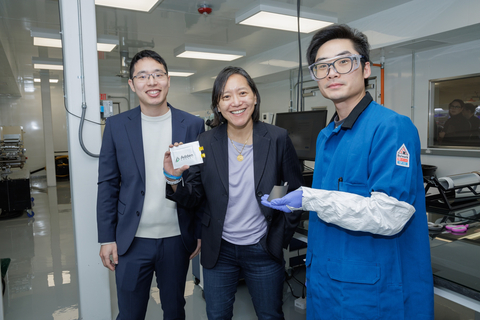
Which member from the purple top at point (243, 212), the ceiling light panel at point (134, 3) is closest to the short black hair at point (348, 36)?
the purple top at point (243, 212)

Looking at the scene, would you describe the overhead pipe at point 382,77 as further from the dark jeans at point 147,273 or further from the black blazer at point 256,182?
the dark jeans at point 147,273

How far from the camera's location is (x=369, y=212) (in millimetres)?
939

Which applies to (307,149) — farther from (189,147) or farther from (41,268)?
(41,268)

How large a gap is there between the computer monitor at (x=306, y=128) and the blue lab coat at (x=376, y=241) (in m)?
1.55

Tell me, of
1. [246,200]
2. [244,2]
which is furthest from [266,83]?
[246,200]

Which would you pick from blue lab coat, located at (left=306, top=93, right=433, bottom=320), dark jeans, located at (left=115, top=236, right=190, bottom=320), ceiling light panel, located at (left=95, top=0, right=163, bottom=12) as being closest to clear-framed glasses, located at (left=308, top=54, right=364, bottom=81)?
blue lab coat, located at (left=306, top=93, right=433, bottom=320)

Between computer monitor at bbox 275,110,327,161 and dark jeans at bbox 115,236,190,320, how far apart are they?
4.75 ft

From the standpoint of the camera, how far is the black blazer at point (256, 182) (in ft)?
4.81

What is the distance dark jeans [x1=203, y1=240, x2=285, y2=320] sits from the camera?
147 centimetres

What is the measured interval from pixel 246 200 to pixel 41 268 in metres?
3.26

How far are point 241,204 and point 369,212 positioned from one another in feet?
2.16

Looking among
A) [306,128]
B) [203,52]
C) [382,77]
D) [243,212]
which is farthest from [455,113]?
[243,212]

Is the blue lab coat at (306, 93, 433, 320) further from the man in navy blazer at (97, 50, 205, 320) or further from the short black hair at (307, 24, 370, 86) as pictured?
the man in navy blazer at (97, 50, 205, 320)

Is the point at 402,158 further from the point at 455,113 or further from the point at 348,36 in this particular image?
the point at 455,113
